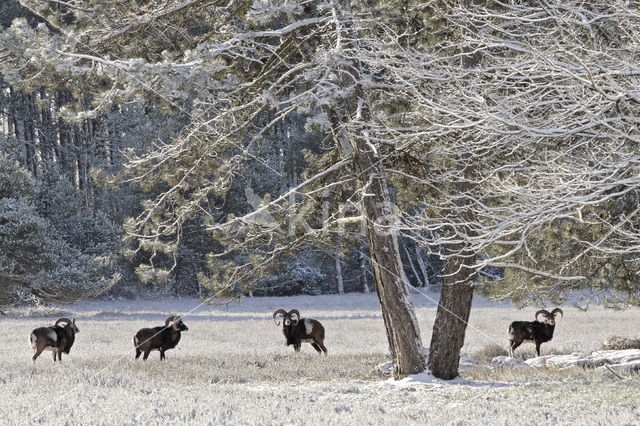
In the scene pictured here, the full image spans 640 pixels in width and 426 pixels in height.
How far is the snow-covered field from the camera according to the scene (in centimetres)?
712

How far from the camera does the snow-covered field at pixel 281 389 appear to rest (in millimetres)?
7121

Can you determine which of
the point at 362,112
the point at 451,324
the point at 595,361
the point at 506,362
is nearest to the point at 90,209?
the point at 506,362

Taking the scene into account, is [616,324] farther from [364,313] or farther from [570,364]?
[570,364]

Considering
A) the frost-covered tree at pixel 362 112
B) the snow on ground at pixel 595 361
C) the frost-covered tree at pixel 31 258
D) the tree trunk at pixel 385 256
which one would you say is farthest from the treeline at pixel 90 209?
the tree trunk at pixel 385 256

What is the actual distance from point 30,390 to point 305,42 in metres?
6.99

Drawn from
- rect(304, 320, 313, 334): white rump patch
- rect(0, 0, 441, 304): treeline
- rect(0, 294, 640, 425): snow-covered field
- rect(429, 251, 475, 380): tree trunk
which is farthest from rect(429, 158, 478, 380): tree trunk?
rect(0, 0, 441, 304): treeline

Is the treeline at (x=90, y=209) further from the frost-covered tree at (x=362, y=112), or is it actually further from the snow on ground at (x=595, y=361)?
the frost-covered tree at (x=362, y=112)

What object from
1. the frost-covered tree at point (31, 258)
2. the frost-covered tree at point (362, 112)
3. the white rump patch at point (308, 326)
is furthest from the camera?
the frost-covered tree at point (31, 258)

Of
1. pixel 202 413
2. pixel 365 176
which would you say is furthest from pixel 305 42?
pixel 202 413

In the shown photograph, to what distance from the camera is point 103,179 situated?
11.3 metres

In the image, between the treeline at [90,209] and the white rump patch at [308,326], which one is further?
the treeline at [90,209]

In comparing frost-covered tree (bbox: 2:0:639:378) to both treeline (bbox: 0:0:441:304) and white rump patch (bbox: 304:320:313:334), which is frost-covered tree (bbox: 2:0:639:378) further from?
treeline (bbox: 0:0:441:304)

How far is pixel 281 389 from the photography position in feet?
32.1

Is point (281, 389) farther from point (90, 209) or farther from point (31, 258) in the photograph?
point (90, 209)
